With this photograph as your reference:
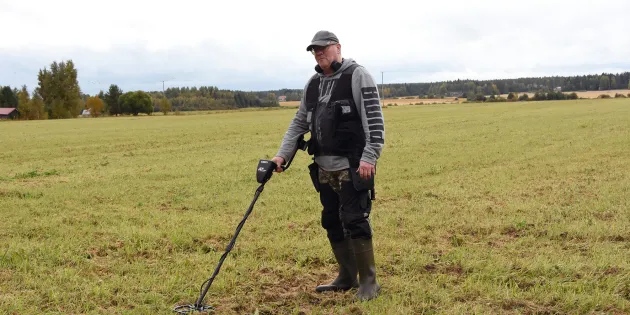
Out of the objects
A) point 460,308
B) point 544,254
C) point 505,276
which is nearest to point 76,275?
point 460,308

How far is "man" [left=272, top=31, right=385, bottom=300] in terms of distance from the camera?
4598mm

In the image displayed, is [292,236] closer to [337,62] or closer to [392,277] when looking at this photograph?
[392,277]

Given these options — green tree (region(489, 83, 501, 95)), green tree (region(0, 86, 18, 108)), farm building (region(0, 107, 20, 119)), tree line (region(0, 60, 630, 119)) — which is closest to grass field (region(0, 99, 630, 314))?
tree line (region(0, 60, 630, 119))

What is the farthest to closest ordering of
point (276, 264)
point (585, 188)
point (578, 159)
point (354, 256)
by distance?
point (578, 159) < point (585, 188) < point (276, 264) < point (354, 256)

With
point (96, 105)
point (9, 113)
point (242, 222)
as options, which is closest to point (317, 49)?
Answer: point (242, 222)

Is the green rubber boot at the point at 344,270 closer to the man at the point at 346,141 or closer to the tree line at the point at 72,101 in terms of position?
the man at the point at 346,141

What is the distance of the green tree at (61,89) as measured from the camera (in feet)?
315

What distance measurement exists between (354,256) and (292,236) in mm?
2269

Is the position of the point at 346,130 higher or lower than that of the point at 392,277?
higher

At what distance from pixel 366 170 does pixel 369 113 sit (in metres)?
0.49

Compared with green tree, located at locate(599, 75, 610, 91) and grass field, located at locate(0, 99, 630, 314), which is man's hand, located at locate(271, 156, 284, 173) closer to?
grass field, located at locate(0, 99, 630, 314)

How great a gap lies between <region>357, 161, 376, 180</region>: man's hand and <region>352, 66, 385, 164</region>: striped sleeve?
0.04m

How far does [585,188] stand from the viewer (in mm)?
10508

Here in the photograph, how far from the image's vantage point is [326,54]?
4.65m
